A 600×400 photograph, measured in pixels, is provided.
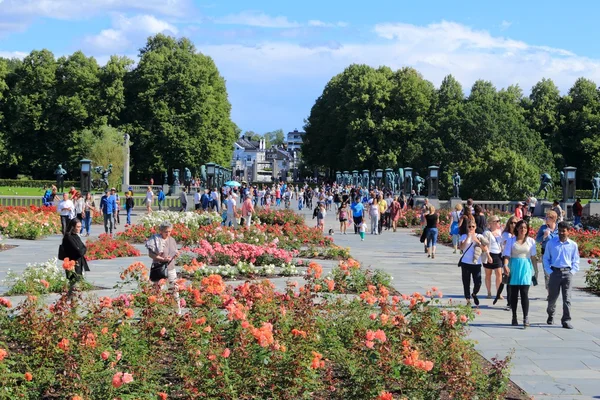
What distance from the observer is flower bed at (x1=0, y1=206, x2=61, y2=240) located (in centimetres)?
2388

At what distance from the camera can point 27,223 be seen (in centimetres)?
2414

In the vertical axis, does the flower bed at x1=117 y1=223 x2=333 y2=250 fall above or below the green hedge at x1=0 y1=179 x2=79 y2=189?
below

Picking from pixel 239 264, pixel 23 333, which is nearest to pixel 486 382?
pixel 23 333

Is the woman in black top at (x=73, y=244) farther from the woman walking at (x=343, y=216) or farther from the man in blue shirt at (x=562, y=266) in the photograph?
the woman walking at (x=343, y=216)

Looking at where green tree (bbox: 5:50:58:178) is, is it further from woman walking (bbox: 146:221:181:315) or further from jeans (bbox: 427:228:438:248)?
woman walking (bbox: 146:221:181:315)

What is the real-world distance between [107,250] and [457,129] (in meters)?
47.3

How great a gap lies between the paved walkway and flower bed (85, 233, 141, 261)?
357mm

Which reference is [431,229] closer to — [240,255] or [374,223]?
[240,255]

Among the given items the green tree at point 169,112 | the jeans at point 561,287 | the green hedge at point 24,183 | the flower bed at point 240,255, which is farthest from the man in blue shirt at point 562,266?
the green tree at point 169,112

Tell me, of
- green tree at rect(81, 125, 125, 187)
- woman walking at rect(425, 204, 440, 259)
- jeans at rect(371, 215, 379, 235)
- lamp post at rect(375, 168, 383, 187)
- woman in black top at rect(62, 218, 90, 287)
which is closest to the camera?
woman in black top at rect(62, 218, 90, 287)

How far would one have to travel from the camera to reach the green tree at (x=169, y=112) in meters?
65.6

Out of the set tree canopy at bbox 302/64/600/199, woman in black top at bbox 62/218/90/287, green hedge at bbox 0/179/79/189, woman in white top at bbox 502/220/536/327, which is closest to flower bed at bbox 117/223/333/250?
woman in black top at bbox 62/218/90/287

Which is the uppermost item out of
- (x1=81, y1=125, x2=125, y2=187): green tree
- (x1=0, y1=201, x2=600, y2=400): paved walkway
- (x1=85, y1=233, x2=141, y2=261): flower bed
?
(x1=81, y1=125, x2=125, y2=187): green tree

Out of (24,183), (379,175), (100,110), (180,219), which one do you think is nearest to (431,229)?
(180,219)
